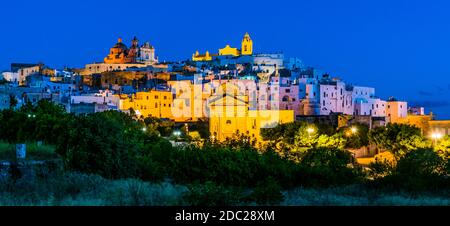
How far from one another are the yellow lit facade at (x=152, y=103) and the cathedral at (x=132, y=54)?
3757 cm

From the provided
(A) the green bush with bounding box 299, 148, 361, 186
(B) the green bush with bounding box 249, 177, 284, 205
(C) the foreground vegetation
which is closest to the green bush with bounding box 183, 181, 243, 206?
(C) the foreground vegetation

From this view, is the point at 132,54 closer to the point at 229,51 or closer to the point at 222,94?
the point at 229,51

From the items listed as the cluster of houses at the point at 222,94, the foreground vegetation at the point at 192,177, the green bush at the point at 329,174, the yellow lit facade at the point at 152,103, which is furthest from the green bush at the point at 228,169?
the yellow lit facade at the point at 152,103

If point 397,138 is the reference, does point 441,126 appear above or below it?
above

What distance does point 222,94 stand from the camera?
4506 centimetres

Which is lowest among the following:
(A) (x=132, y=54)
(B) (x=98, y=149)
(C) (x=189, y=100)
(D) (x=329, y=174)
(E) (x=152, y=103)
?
Answer: (D) (x=329, y=174)

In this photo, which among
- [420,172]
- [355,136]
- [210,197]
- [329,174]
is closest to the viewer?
[210,197]

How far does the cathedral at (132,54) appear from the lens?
337ft

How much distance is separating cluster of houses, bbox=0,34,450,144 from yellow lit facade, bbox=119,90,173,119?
111mm

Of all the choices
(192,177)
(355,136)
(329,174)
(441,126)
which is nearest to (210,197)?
(192,177)

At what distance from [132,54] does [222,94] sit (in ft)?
203

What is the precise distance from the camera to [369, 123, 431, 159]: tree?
31922mm
